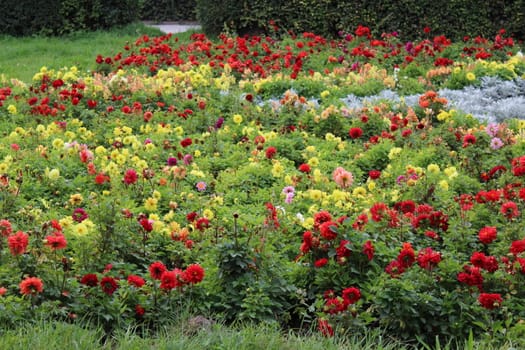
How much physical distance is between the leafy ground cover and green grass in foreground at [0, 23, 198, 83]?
280cm

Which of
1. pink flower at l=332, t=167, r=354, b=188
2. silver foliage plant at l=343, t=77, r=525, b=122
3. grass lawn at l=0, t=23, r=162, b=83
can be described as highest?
pink flower at l=332, t=167, r=354, b=188

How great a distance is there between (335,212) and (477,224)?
2.88ft

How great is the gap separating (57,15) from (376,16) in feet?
22.5

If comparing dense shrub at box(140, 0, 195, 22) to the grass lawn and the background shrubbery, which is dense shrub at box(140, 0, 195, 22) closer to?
the grass lawn

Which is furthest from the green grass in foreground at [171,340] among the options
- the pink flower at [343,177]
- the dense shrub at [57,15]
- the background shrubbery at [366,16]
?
the dense shrub at [57,15]

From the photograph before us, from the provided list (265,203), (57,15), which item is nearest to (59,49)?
A: (57,15)

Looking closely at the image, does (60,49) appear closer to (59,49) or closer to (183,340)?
(59,49)

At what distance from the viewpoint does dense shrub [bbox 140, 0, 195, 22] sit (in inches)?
862

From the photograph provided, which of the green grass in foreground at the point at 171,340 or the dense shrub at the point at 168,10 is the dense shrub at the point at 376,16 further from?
the green grass in foreground at the point at 171,340

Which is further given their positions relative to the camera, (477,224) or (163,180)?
(163,180)

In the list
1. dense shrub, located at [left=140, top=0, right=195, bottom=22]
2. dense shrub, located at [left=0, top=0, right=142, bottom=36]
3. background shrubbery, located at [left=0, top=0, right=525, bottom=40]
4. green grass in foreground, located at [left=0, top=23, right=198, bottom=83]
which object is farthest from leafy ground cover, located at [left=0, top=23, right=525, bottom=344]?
dense shrub, located at [left=140, top=0, right=195, bottom=22]

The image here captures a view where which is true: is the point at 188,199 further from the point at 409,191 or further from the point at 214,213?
the point at 409,191

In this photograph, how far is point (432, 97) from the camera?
7508 mm

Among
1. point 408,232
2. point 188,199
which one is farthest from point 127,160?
point 408,232
